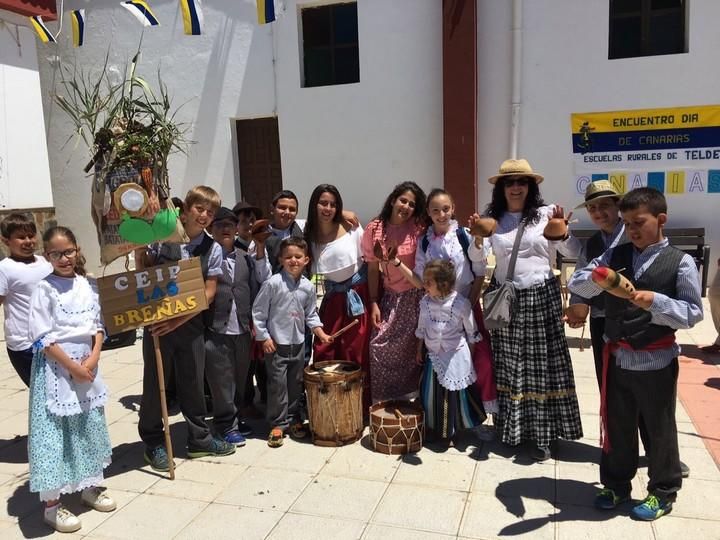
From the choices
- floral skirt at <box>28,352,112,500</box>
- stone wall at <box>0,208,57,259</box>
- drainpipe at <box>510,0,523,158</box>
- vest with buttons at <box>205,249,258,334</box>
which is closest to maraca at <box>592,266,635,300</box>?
vest with buttons at <box>205,249,258,334</box>

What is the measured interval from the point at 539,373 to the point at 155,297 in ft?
7.64

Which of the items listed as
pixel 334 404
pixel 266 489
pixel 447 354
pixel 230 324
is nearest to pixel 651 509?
pixel 447 354

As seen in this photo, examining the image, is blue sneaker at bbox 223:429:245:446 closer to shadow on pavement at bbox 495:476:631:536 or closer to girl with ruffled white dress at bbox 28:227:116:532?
girl with ruffled white dress at bbox 28:227:116:532

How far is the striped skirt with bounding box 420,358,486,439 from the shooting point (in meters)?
3.72

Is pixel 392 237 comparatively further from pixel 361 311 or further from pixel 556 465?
pixel 556 465

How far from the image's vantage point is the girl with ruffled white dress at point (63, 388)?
2941mm

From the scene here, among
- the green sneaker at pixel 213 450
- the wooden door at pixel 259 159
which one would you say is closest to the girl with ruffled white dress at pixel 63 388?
the green sneaker at pixel 213 450

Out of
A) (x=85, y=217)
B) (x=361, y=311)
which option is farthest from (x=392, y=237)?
(x=85, y=217)

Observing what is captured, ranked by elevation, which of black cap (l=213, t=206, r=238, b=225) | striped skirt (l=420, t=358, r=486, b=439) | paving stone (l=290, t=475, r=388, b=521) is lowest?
paving stone (l=290, t=475, r=388, b=521)

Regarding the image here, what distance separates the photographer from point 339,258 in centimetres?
404

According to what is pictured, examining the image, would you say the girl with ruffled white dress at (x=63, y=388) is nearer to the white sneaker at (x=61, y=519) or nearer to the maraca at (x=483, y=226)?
the white sneaker at (x=61, y=519)

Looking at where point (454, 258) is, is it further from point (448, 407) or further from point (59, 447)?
point (59, 447)

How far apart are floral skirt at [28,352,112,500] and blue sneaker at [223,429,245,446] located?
95 cm

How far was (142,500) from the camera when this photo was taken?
327 centimetres
